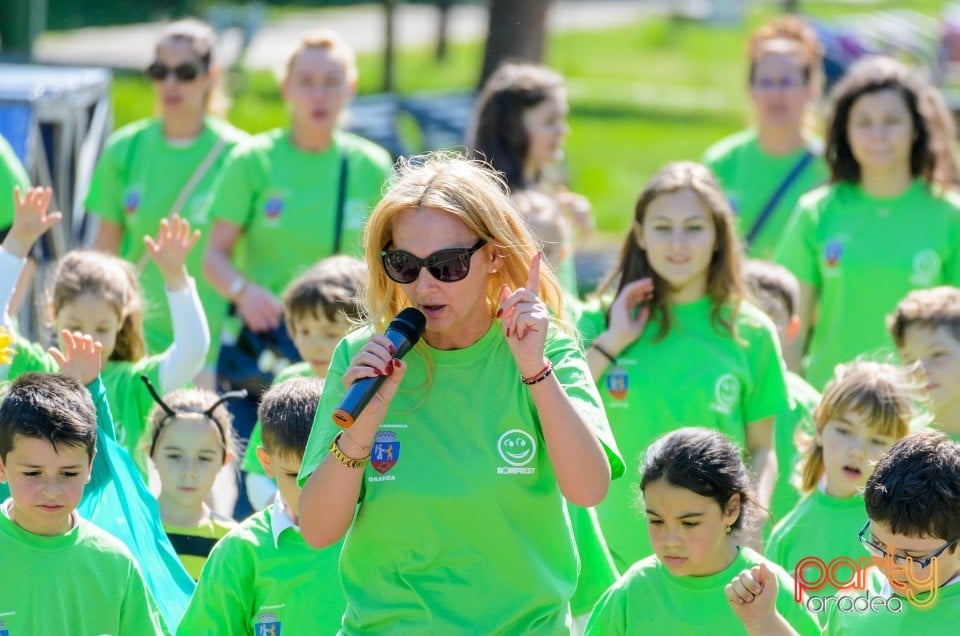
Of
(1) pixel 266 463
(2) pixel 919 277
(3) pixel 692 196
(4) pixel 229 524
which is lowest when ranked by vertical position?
(4) pixel 229 524

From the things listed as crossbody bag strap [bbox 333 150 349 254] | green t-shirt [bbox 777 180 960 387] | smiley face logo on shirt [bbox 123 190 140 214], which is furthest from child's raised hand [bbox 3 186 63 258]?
green t-shirt [bbox 777 180 960 387]

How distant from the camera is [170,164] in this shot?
7.57 metres

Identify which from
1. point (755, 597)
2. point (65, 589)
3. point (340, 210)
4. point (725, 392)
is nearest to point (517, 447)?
point (755, 597)

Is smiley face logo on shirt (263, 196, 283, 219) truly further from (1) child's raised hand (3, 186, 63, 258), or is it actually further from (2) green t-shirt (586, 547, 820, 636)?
(2) green t-shirt (586, 547, 820, 636)

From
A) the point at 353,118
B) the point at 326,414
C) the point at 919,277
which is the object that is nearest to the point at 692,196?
→ the point at 919,277

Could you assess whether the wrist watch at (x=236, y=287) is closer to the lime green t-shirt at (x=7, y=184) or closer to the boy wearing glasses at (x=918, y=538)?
the lime green t-shirt at (x=7, y=184)

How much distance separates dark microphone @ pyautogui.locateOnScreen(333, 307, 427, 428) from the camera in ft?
11.1

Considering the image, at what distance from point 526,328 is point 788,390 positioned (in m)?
2.14

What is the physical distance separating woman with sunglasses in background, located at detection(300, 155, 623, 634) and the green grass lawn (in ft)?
32.7

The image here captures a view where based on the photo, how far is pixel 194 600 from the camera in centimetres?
434

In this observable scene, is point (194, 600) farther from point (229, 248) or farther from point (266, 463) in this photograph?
point (229, 248)

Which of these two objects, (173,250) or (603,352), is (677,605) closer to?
(603,352)

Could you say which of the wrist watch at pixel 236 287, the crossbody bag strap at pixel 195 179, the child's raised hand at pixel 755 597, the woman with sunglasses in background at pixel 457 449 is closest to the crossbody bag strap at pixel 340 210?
the wrist watch at pixel 236 287

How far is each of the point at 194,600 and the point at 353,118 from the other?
31.7ft
